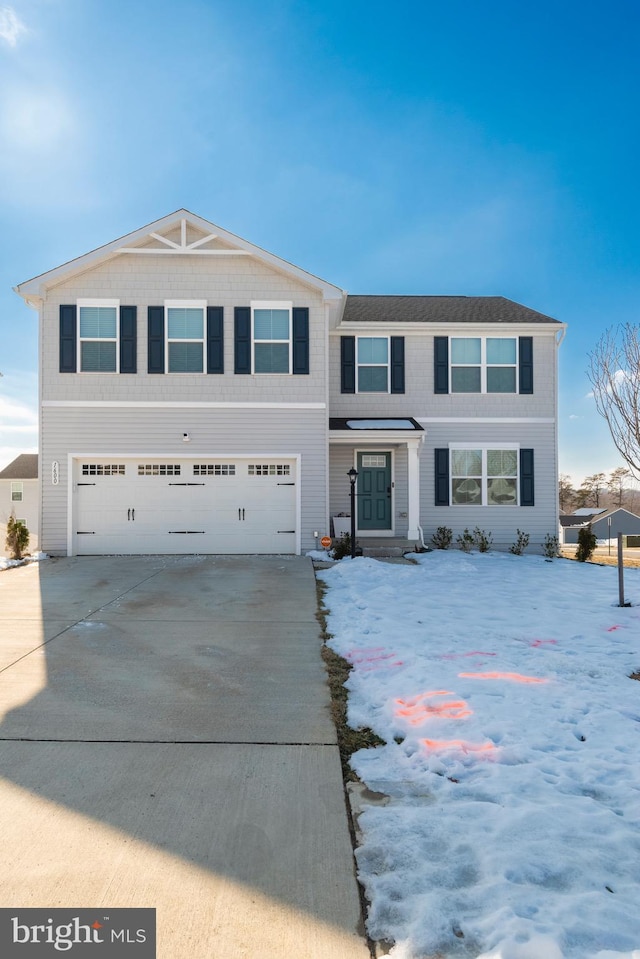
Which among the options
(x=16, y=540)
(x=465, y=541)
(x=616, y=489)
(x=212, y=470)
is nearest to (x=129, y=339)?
(x=212, y=470)

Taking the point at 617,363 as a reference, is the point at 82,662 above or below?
below

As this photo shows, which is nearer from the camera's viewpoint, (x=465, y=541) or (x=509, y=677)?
(x=509, y=677)

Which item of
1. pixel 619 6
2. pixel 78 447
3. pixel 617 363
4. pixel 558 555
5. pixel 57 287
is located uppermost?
pixel 619 6

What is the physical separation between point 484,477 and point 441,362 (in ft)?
10.7

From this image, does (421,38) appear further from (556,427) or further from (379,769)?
(379,769)

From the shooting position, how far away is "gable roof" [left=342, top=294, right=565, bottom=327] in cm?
1384

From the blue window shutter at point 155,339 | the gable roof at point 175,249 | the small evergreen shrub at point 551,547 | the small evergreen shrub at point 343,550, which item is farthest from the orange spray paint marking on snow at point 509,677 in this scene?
the blue window shutter at point 155,339

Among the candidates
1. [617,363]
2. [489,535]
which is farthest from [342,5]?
[489,535]

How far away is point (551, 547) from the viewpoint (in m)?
13.4

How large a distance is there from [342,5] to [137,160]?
5205mm

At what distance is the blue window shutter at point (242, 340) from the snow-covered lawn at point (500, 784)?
25.1 ft

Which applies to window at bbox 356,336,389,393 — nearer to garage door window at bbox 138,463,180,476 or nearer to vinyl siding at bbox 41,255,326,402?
vinyl siding at bbox 41,255,326,402

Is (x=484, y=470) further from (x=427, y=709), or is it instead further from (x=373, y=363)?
(x=427, y=709)

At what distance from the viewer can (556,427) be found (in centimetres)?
1374
